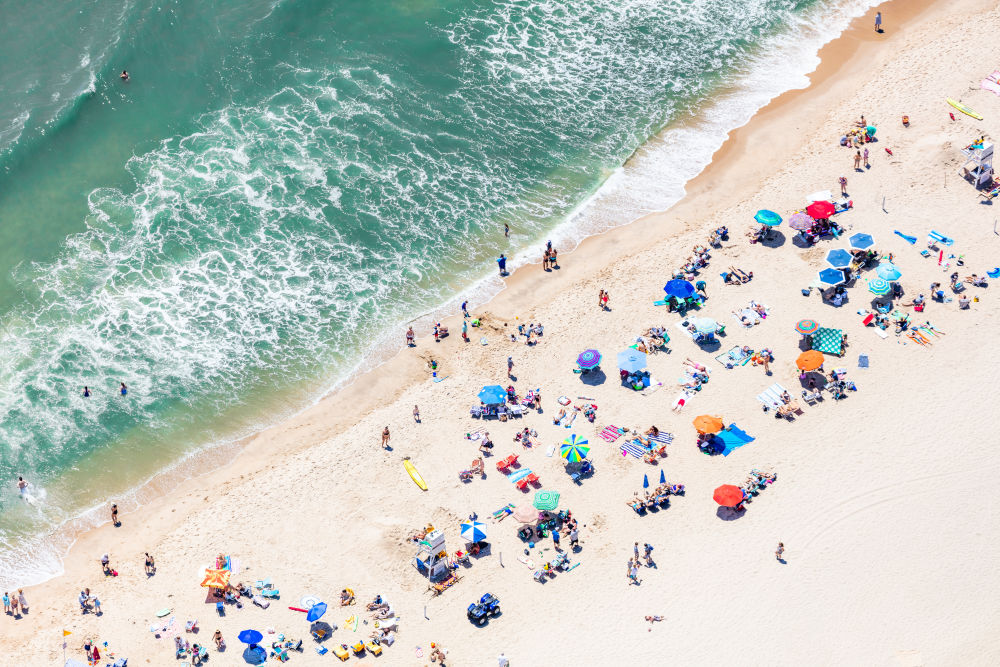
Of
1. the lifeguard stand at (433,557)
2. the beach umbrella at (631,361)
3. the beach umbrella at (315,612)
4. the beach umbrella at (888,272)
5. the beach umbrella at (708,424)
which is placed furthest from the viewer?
the beach umbrella at (888,272)

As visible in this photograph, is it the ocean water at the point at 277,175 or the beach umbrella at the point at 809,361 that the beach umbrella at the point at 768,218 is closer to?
the ocean water at the point at 277,175

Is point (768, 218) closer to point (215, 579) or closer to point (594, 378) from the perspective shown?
point (594, 378)

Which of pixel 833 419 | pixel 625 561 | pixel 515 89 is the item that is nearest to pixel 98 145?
pixel 515 89

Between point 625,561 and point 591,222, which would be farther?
point 591,222

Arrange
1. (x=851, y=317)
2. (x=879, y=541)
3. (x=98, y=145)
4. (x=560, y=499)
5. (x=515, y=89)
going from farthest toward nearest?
1. (x=515, y=89)
2. (x=98, y=145)
3. (x=851, y=317)
4. (x=560, y=499)
5. (x=879, y=541)

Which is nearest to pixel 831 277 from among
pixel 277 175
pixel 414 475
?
pixel 414 475

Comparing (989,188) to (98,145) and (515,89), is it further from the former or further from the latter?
(98,145)

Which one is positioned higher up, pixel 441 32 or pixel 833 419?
pixel 441 32

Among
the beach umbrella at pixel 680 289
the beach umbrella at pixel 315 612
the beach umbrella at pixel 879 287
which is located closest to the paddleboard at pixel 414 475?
the beach umbrella at pixel 315 612
